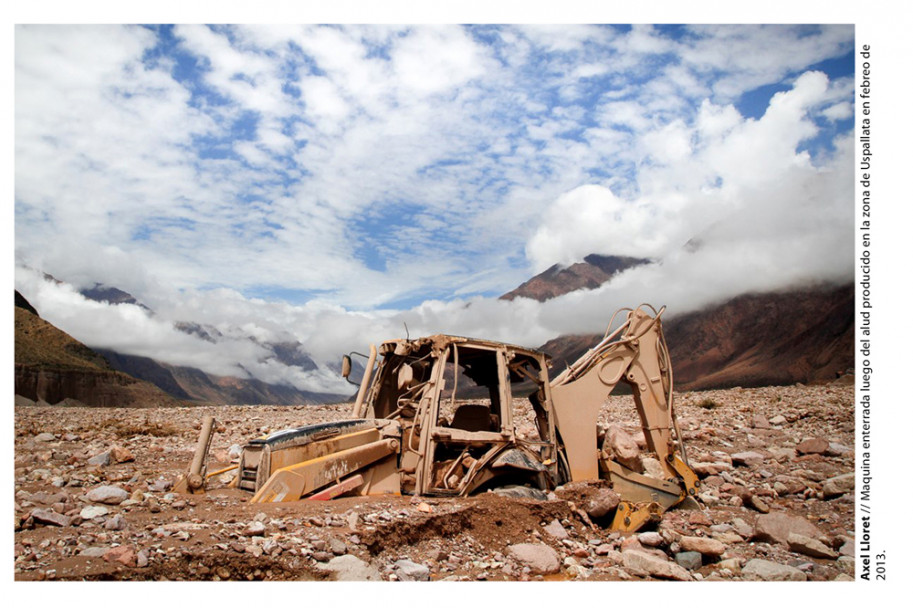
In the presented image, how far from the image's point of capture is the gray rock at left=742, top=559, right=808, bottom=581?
3930 millimetres

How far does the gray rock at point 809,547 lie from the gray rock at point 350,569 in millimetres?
3299

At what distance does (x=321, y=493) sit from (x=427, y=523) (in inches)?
36.0

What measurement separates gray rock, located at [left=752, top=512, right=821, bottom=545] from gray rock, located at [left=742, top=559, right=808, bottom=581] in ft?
2.39

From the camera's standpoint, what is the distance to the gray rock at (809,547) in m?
4.40

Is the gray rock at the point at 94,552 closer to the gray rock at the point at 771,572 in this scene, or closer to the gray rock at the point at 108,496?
the gray rock at the point at 108,496

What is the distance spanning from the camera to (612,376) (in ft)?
21.4

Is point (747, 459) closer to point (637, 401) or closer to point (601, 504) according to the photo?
point (637, 401)

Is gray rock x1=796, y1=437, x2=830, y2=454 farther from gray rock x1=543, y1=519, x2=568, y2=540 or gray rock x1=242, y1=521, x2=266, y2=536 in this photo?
gray rock x1=242, y1=521, x2=266, y2=536

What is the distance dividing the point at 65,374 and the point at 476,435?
26496 mm

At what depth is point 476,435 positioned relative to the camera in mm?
5516

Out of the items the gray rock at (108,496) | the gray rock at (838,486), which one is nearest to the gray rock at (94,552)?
the gray rock at (108,496)

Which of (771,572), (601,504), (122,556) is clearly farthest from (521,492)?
(122,556)

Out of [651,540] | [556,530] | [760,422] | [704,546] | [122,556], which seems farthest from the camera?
[760,422]

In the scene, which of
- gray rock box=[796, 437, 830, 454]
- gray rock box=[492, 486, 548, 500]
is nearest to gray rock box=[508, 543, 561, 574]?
gray rock box=[492, 486, 548, 500]
